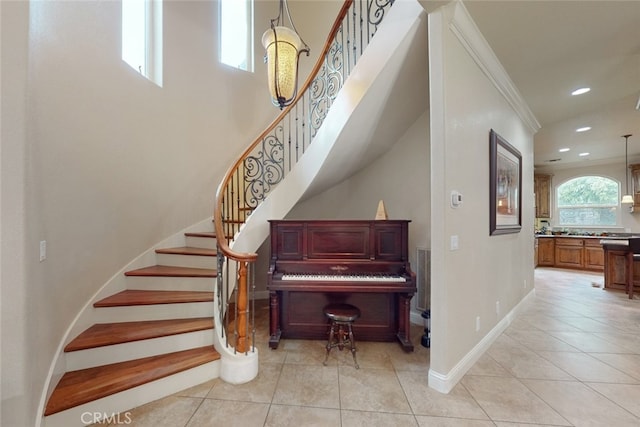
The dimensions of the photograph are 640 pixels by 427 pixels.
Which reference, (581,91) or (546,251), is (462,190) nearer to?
(581,91)

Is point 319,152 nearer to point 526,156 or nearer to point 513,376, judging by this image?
point 513,376

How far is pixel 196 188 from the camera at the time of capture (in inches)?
149

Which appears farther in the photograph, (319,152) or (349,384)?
(319,152)

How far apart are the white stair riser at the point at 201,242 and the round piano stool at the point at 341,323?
67.9 inches

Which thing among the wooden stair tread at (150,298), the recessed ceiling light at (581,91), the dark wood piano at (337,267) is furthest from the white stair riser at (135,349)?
the recessed ceiling light at (581,91)

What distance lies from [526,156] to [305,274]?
12.2 feet

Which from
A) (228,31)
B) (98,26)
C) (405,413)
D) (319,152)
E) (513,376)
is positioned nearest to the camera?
(405,413)

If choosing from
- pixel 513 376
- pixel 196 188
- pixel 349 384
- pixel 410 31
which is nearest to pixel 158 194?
pixel 196 188

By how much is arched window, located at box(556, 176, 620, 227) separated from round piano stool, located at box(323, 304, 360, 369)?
826cm

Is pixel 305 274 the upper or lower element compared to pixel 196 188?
lower

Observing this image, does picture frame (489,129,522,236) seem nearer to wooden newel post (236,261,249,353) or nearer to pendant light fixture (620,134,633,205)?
wooden newel post (236,261,249,353)

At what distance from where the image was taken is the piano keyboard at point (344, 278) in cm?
264

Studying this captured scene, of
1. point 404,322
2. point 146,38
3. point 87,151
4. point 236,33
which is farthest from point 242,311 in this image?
point 236,33

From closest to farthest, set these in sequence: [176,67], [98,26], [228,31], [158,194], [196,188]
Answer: [98,26] → [158,194] → [176,67] → [196,188] → [228,31]
